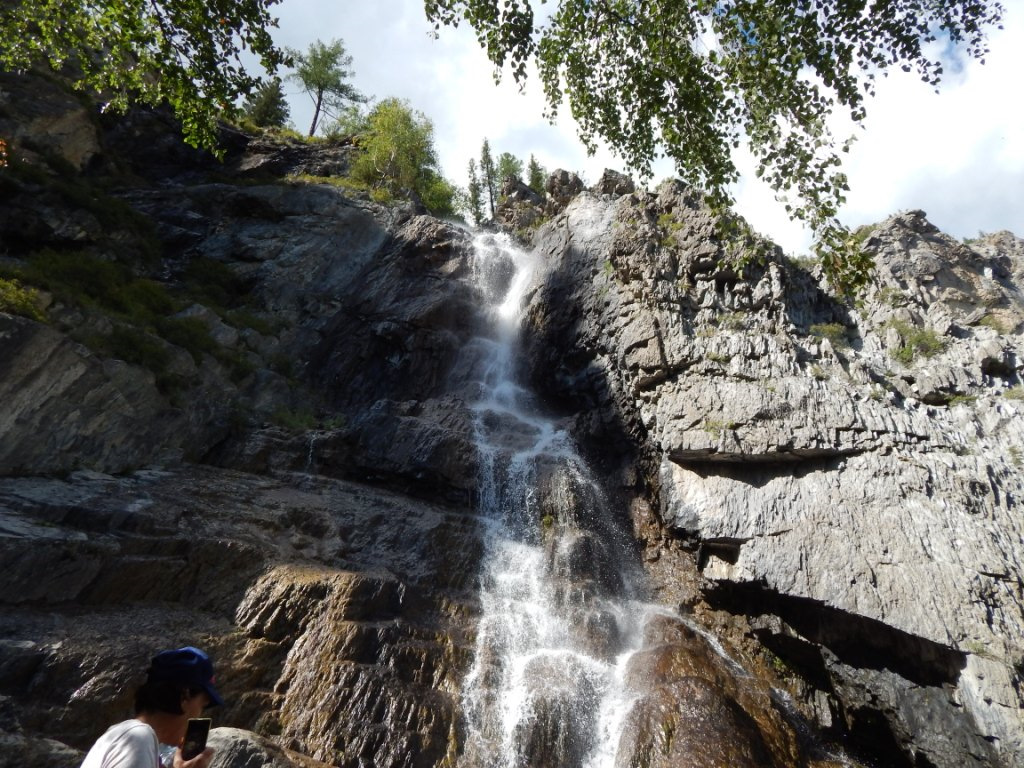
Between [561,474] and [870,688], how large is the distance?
767 cm

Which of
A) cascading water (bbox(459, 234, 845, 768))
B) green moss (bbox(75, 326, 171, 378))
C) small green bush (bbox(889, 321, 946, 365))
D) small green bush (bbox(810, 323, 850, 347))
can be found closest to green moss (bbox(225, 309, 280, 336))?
green moss (bbox(75, 326, 171, 378))

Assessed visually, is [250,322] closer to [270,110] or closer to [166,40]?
[166,40]

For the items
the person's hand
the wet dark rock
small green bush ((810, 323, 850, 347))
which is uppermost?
small green bush ((810, 323, 850, 347))

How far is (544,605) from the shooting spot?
1123cm

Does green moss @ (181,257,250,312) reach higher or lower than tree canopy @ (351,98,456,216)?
lower

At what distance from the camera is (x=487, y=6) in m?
6.98

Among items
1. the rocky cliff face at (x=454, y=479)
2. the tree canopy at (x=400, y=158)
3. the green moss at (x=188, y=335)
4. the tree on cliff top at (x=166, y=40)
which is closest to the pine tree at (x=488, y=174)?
the tree canopy at (x=400, y=158)

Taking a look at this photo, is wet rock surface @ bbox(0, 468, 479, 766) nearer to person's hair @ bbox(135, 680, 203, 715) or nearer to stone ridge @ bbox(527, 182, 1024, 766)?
person's hair @ bbox(135, 680, 203, 715)

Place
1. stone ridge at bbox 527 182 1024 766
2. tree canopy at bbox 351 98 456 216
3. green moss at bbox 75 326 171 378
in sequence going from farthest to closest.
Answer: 1. tree canopy at bbox 351 98 456 216
2. green moss at bbox 75 326 171 378
3. stone ridge at bbox 527 182 1024 766

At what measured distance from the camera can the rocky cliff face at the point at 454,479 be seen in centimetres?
793

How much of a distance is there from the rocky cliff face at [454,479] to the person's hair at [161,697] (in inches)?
154

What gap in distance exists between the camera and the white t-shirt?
7.10 feet

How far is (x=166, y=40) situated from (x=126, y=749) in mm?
8432

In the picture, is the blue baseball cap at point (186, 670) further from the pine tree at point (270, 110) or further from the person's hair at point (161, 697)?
the pine tree at point (270, 110)
